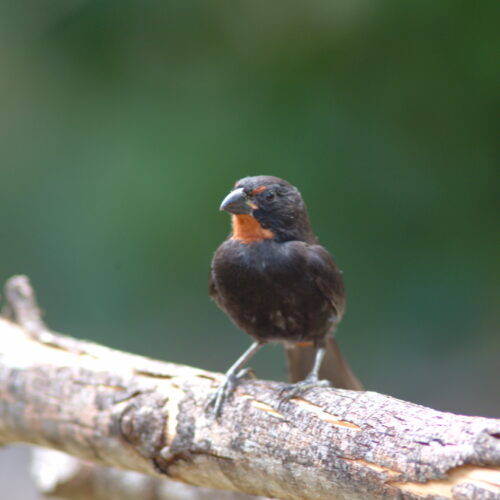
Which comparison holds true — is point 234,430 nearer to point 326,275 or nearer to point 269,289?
point 269,289

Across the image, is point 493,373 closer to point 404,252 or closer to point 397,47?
A: point 404,252

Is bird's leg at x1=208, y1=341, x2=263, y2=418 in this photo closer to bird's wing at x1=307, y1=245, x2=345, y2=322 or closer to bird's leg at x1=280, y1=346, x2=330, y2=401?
bird's leg at x1=280, y1=346, x2=330, y2=401

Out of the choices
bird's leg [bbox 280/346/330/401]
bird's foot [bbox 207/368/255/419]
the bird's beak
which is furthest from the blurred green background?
bird's foot [bbox 207/368/255/419]

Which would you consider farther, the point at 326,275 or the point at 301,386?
the point at 326,275

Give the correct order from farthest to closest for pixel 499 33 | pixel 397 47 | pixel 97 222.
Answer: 1. pixel 97 222
2. pixel 397 47
3. pixel 499 33

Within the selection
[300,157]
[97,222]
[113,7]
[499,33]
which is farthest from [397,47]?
[97,222]

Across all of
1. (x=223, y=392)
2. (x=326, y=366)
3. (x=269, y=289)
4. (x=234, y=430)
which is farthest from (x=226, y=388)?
(x=326, y=366)

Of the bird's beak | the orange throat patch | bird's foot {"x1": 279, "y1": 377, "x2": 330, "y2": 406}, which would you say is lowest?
bird's foot {"x1": 279, "y1": 377, "x2": 330, "y2": 406}
